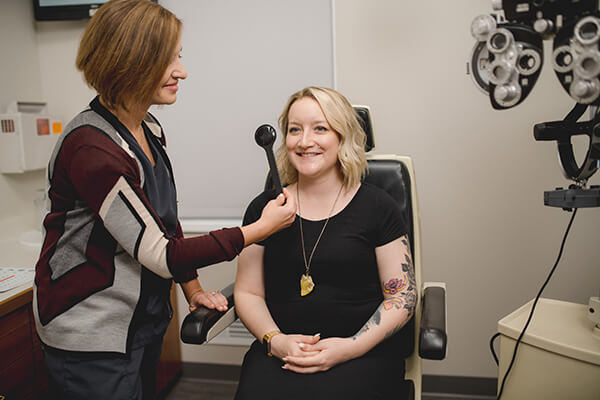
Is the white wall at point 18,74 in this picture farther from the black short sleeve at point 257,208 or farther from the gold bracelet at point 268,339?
the gold bracelet at point 268,339

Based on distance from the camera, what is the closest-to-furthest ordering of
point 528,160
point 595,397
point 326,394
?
point 326,394, point 595,397, point 528,160

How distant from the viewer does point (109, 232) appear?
3.36ft

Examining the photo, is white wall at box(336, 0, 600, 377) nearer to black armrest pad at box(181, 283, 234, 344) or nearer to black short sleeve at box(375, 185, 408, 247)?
black short sleeve at box(375, 185, 408, 247)

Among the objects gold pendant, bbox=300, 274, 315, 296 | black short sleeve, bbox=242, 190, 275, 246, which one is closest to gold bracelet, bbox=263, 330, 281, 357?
gold pendant, bbox=300, 274, 315, 296

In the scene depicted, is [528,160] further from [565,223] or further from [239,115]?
[239,115]

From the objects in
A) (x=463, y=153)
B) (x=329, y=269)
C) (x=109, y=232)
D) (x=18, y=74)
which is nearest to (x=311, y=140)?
(x=329, y=269)

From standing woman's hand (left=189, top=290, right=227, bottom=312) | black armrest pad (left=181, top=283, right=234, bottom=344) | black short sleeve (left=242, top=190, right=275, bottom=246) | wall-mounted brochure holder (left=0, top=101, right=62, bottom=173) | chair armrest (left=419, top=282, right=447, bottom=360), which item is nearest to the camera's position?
chair armrest (left=419, top=282, right=447, bottom=360)

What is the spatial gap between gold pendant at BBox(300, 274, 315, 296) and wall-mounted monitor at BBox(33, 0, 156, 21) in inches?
60.5

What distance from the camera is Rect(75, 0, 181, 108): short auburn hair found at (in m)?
1.00

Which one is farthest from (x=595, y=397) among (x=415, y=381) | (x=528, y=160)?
(x=528, y=160)

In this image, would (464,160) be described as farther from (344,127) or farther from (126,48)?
(126,48)

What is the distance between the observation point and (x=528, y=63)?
1.06m

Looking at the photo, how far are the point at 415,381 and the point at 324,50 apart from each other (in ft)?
4.27

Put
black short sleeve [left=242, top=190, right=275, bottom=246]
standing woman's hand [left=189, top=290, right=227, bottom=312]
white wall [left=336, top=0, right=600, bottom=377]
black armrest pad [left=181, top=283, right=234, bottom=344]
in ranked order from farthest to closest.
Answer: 1. white wall [left=336, top=0, right=600, bottom=377]
2. black short sleeve [left=242, top=190, right=275, bottom=246]
3. standing woman's hand [left=189, top=290, right=227, bottom=312]
4. black armrest pad [left=181, top=283, right=234, bottom=344]
